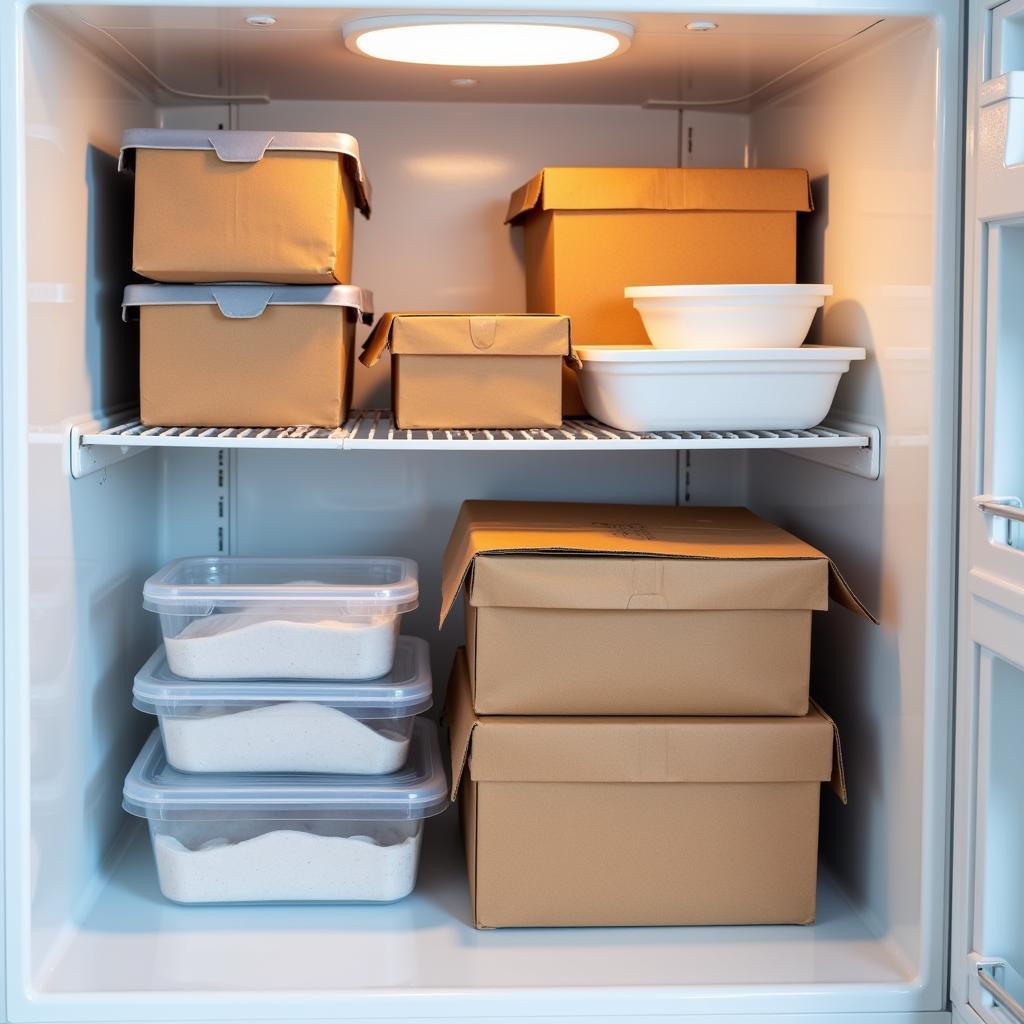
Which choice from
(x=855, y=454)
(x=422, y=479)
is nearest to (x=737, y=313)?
(x=855, y=454)

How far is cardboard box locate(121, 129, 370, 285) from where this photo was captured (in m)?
1.34

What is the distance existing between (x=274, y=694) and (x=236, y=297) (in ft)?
1.36

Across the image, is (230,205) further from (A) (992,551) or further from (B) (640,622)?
(A) (992,551)

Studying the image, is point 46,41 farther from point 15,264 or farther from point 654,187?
point 654,187

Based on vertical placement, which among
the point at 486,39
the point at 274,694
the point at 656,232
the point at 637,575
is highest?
the point at 486,39

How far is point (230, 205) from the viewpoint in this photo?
1342mm

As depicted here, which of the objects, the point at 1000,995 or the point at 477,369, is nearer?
the point at 1000,995

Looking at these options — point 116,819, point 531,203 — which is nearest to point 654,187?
point 531,203

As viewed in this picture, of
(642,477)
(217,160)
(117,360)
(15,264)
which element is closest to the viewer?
(15,264)

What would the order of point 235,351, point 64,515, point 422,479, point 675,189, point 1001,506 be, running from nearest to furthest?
point 1001,506
point 64,515
point 235,351
point 675,189
point 422,479

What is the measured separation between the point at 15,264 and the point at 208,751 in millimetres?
552

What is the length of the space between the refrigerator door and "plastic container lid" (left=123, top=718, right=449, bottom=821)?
21.9 inches

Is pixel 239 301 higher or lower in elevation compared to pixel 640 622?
higher

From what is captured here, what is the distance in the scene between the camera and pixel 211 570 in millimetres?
1590
